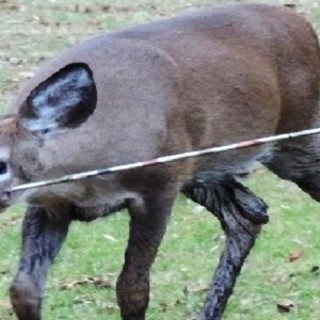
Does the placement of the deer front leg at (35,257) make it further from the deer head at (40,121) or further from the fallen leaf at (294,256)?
the fallen leaf at (294,256)

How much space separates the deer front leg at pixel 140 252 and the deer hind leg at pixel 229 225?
1.00 metres

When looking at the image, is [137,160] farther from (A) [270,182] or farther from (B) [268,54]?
(A) [270,182]

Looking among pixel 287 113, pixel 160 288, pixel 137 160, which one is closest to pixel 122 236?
pixel 160 288

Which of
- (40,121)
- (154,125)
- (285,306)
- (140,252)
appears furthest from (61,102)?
Answer: (285,306)

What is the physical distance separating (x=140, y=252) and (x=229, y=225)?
1391 mm

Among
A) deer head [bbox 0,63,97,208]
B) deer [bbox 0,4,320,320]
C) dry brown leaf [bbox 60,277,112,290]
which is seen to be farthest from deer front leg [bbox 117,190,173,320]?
dry brown leaf [bbox 60,277,112,290]

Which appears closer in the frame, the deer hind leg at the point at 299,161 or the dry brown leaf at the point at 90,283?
the deer hind leg at the point at 299,161

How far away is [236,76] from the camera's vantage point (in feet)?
26.1

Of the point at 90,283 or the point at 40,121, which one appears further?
the point at 90,283

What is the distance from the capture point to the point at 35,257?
7441 mm

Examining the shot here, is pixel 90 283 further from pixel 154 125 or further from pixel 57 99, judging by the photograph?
pixel 57 99

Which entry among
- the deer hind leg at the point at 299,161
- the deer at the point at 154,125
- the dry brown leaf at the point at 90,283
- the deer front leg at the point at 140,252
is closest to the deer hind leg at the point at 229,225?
the deer at the point at 154,125

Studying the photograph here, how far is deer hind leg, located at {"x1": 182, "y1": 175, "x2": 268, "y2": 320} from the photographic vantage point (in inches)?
333

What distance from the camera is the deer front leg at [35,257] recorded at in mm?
7305
